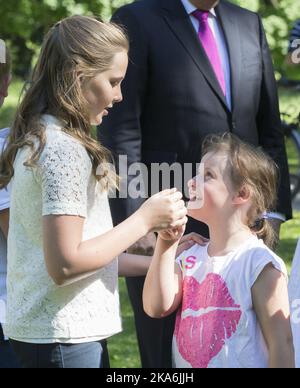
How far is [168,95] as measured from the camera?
3.88m

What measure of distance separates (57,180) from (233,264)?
2.27 feet

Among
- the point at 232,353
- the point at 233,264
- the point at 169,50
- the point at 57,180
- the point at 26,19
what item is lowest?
the point at 232,353

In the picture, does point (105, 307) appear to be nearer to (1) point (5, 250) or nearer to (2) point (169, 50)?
(1) point (5, 250)

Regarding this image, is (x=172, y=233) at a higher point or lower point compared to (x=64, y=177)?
lower

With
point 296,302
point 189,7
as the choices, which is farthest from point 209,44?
point 296,302

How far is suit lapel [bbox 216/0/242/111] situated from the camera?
3955mm

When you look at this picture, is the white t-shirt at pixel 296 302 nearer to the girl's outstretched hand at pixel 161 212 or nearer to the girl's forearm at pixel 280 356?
the girl's forearm at pixel 280 356

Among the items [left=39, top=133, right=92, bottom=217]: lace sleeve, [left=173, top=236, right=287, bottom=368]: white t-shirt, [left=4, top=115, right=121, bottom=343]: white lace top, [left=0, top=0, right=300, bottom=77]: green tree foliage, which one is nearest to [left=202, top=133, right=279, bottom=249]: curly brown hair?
[left=173, top=236, right=287, bottom=368]: white t-shirt

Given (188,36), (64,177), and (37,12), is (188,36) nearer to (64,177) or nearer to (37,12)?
(64,177)

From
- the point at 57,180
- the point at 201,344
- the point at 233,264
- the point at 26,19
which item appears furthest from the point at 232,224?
the point at 26,19

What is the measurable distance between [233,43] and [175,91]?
329 mm

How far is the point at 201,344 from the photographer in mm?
3033

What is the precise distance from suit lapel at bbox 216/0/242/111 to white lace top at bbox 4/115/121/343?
4.19ft

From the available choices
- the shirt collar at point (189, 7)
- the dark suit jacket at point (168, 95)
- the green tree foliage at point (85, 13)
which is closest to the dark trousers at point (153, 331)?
the dark suit jacket at point (168, 95)
